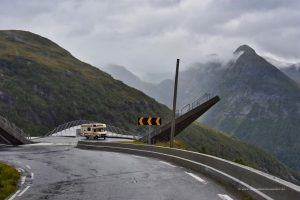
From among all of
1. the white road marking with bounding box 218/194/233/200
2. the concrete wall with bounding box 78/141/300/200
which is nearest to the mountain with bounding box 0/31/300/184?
the concrete wall with bounding box 78/141/300/200

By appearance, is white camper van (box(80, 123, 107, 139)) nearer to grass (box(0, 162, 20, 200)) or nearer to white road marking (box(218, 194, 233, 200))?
grass (box(0, 162, 20, 200))

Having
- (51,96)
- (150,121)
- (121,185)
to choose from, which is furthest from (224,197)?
(51,96)

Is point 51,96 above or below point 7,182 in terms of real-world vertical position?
above

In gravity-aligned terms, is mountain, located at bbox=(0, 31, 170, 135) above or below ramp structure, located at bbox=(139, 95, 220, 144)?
above

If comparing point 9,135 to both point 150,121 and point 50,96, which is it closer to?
point 150,121

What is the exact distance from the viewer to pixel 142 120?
40562 millimetres

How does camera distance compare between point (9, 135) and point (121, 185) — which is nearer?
point (121, 185)

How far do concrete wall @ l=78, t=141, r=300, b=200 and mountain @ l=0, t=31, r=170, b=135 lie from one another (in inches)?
3989

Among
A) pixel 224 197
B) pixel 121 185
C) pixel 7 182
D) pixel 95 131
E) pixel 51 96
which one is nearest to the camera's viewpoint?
pixel 224 197

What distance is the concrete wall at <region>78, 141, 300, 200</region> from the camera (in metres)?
9.96

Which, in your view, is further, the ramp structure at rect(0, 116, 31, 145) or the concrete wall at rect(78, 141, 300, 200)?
the ramp structure at rect(0, 116, 31, 145)

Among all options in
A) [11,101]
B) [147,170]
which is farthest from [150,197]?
[11,101]

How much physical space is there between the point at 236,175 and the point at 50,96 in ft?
458

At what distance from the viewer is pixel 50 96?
149500mm
